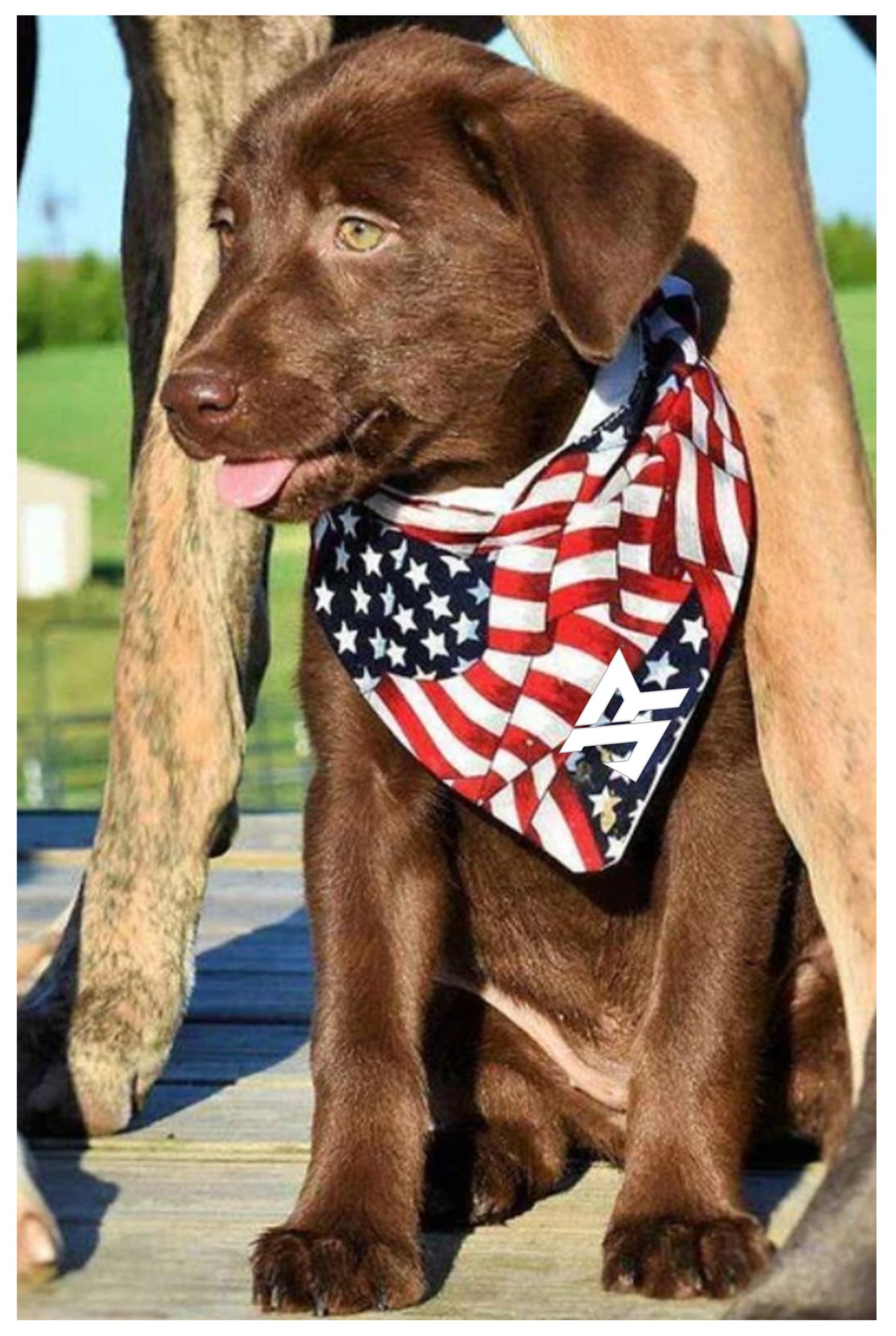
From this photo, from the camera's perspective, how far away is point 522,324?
324 cm

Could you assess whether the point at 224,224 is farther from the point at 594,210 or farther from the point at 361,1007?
the point at 361,1007

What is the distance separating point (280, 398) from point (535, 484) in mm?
332

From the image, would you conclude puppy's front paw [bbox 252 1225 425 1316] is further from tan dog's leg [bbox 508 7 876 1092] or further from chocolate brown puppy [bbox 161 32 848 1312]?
tan dog's leg [bbox 508 7 876 1092]

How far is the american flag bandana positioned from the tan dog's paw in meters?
0.59

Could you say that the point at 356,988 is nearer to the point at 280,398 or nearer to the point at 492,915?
the point at 492,915

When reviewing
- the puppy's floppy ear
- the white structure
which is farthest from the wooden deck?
the white structure

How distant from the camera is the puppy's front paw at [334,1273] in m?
2.92

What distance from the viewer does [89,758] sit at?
8.24 m

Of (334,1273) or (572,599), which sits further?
(572,599)

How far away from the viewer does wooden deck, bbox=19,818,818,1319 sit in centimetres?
295

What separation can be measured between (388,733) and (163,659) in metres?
0.54

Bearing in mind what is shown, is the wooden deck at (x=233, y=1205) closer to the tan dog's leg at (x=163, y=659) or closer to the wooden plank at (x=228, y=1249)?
the wooden plank at (x=228, y=1249)

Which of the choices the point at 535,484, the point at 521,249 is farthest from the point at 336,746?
the point at 521,249


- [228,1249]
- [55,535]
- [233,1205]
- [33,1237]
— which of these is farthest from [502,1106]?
[55,535]
